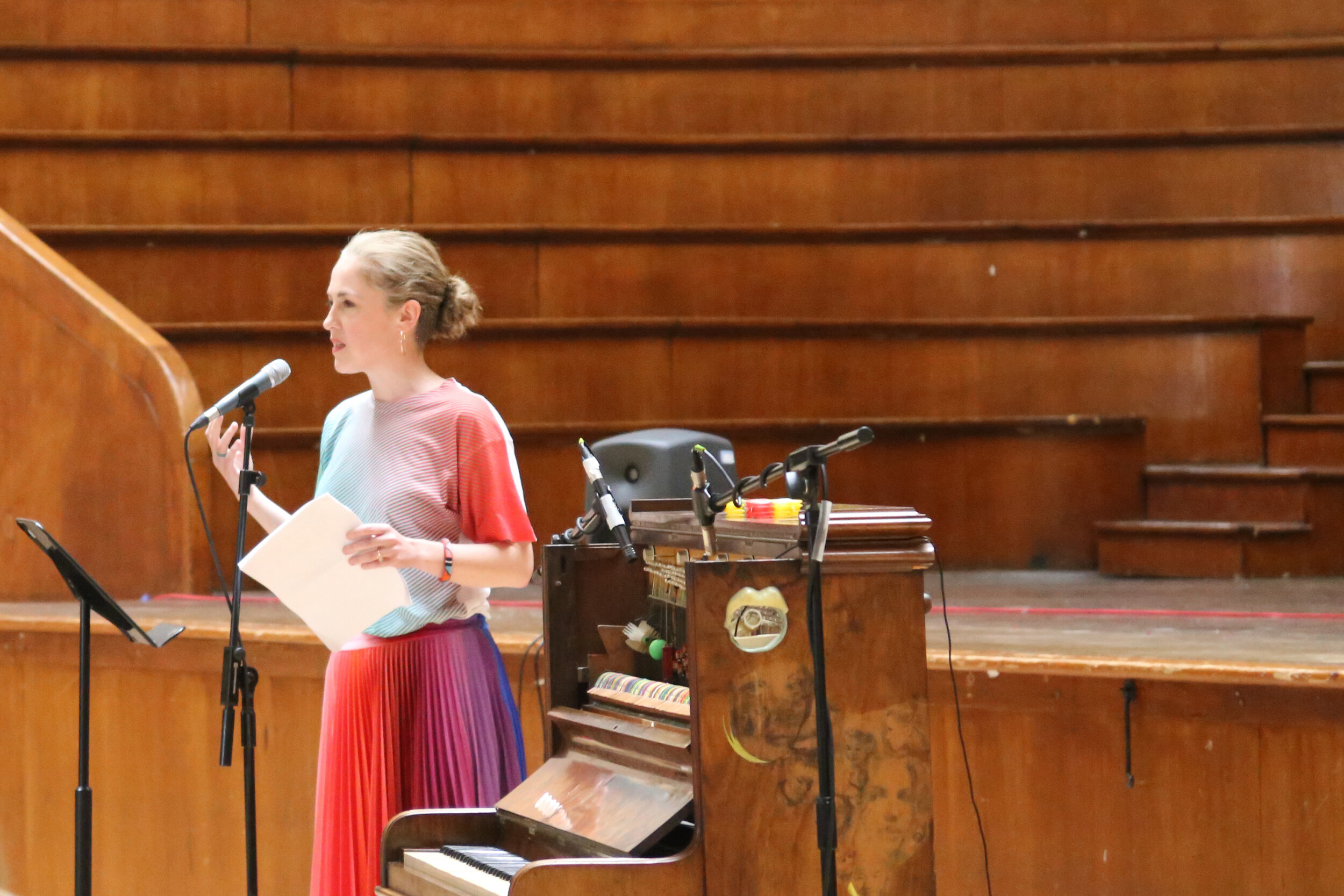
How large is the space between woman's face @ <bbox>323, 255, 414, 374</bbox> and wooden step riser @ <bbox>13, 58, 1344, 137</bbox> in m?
2.49

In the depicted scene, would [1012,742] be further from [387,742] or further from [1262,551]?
[1262,551]

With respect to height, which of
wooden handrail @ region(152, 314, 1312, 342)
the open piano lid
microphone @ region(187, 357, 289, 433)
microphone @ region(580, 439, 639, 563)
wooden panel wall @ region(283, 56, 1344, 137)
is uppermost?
wooden panel wall @ region(283, 56, 1344, 137)

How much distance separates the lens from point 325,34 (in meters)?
4.28

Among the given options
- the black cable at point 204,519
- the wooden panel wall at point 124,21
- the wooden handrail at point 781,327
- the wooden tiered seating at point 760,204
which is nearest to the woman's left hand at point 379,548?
the black cable at point 204,519

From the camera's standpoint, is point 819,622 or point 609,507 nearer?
point 819,622

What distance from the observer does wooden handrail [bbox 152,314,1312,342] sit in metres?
3.78

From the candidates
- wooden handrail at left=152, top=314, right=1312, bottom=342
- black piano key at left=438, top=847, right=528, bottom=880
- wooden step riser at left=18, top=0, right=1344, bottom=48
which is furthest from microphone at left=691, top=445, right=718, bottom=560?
wooden step riser at left=18, top=0, right=1344, bottom=48

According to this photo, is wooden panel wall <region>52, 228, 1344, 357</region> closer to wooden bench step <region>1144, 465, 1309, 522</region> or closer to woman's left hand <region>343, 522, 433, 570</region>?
wooden bench step <region>1144, 465, 1309, 522</region>

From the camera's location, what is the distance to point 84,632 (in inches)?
72.6

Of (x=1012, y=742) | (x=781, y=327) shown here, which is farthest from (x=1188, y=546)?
(x=1012, y=742)

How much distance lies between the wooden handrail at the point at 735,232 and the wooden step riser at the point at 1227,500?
75cm

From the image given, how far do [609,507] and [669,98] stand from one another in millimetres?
2919

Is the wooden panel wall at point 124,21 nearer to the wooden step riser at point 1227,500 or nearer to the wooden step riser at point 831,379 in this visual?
the wooden step riser at point 831,379

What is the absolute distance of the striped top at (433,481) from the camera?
1.72 meters
